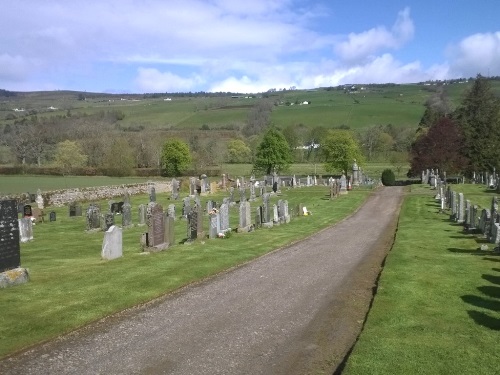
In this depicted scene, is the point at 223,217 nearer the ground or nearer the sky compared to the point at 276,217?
nearer the sky

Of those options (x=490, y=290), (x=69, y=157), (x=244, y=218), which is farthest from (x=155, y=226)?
(x=69, y=157)

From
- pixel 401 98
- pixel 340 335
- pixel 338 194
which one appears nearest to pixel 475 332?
pixel 340 335

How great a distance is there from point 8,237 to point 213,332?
6390 millimetres

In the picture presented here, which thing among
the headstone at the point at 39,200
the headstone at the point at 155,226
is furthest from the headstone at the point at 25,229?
the headstone at the point at 39,200

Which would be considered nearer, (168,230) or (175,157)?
(168,230)

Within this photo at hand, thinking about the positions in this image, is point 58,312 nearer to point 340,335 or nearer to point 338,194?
point 340,335

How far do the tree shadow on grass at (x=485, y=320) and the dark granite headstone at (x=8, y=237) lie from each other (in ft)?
34.6

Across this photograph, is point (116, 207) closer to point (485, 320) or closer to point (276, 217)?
point (276, 217)

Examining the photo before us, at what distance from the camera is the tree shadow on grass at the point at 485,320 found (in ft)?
31.4

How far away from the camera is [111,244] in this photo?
1609 centimetres

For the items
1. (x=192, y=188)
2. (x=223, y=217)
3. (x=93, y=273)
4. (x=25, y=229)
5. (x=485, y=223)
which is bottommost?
(x=485, y=223)

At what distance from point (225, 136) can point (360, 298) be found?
10586 centimetres

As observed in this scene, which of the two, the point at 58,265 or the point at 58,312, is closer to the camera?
the point at 58,312

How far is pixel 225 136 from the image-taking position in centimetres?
11650
